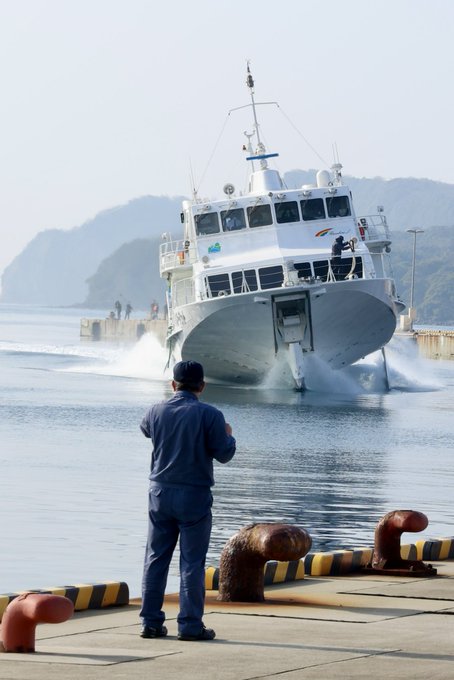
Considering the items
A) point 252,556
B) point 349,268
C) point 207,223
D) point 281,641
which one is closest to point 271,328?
point 349,268

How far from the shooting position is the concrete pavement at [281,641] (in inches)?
291

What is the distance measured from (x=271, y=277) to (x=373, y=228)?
18.5ft

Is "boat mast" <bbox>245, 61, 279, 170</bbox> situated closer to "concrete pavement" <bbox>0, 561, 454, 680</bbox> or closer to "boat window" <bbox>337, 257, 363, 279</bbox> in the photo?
"boat window" <bbox>337, 257, 363, 279</bbox>

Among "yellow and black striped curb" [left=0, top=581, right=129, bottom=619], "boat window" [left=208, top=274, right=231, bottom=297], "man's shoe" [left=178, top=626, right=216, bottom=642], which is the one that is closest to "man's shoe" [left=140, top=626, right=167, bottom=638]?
"man's shoe" [left=178, top=626, right=216, bottom=642]

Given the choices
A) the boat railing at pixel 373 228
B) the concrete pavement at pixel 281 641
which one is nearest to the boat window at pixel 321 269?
the boat railing at pixel 373 228

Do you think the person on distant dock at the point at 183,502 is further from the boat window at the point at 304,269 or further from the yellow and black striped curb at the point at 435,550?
the boat window at the point at 304,269

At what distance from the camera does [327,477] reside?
24469mm

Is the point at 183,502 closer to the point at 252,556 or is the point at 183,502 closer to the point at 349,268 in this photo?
the point at 252,556

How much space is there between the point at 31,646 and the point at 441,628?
2.70m

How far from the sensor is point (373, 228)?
4588 cm

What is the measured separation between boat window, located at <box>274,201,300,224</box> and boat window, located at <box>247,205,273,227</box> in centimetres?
28

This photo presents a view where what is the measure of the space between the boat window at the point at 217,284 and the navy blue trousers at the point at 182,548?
33613mm

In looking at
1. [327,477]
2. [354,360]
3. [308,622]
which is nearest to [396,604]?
[308,622]

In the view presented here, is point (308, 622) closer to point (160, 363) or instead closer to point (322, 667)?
point (322, 667)
